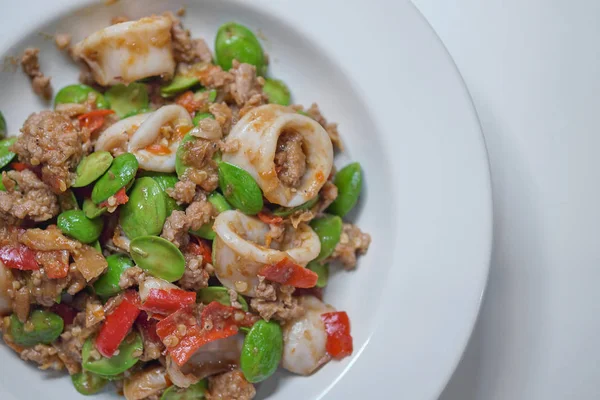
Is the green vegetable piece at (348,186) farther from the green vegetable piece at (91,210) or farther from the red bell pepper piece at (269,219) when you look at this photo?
the green vegetable piece at (91,210)

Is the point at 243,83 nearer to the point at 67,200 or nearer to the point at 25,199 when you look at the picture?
the point at 67,200

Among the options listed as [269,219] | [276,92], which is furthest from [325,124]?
[269,219]

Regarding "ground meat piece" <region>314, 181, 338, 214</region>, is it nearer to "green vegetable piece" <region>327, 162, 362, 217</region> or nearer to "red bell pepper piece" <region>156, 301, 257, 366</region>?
"green vegetable piece" <region>327, 162, 362, 217</region>

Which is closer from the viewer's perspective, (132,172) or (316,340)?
(132,172)

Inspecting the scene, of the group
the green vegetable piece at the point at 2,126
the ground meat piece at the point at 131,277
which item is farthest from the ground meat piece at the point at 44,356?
the green vegetable piece at the point at 2,126

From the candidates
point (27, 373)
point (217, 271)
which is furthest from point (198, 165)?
point (27, 373)

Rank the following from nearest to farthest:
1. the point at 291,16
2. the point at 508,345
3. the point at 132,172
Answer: the point at 132,172 → the point at 291,16 → the point at 508,345

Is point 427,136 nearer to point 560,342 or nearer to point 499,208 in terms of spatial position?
point 499,208
